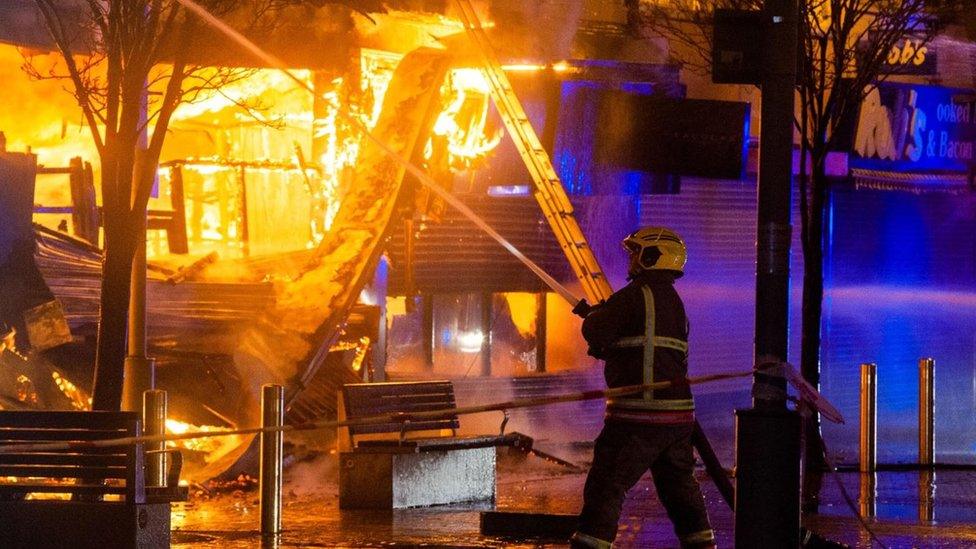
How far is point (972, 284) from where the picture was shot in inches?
842

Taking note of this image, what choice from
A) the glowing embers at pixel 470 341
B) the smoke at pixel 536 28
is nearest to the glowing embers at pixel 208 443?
the glowing embers at pixel 470 341

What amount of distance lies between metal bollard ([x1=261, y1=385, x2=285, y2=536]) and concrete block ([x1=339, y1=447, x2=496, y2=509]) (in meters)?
1.31

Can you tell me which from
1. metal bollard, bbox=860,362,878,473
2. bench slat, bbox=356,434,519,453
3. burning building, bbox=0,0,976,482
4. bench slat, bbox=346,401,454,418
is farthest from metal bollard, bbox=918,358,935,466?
bench slat, bbox=346,401,454,418

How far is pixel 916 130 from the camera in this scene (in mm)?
20078

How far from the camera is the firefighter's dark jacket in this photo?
26.2ft

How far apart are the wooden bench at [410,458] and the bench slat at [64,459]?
3386 mm

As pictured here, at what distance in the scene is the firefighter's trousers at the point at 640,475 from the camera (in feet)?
25.8

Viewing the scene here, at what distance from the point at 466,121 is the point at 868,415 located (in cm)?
529

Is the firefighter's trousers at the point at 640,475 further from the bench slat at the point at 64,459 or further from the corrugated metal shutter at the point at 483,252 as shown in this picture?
the corrugated metal shutter at the point at 483,252

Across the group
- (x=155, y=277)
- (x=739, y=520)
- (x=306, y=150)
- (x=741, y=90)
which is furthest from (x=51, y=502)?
(x=741, y=90)

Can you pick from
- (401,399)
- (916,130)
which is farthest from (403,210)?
(916,130)

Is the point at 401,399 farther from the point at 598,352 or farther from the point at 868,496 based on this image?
the point at 868,496

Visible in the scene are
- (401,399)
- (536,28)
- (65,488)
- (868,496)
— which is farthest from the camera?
(536,28)

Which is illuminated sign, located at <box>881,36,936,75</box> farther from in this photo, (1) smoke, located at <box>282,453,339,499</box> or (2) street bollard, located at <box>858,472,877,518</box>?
(1) smoke, located at <box>282,453,339,499</box>
